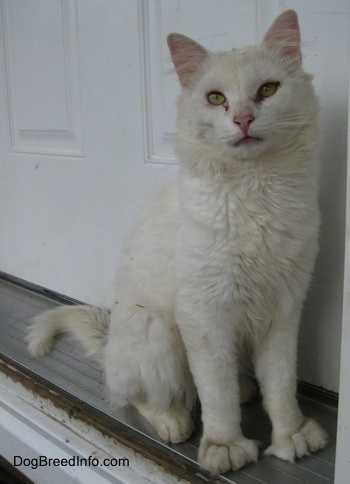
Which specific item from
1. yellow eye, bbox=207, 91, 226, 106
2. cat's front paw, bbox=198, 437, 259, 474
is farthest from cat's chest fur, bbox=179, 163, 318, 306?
cat's front paw, bbox=198, 437, 259, 474

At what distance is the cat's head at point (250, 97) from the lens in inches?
29.6

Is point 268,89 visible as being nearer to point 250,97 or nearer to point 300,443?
point 250,97

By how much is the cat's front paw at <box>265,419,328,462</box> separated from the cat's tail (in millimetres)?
483

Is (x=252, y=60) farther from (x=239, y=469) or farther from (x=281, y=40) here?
(x=239, y=469)

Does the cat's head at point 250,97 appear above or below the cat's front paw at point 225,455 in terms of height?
above

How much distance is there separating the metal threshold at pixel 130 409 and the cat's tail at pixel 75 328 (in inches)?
1.2

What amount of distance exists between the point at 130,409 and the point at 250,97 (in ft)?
2.09

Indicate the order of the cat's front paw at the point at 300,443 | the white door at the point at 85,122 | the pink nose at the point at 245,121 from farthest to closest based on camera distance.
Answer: the white door at the point at 85,122
the cat's front paw at the point at 300,443
the pink nose at the point at 245,121

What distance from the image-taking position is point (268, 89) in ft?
2.54

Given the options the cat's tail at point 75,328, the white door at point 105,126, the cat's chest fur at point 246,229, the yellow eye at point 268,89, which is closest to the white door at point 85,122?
the white door at point 105,126

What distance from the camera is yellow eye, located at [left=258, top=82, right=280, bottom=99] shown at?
2.54ft

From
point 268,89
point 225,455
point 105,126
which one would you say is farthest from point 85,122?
point 225,455

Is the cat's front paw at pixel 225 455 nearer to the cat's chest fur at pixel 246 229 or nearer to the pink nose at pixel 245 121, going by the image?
the cat's chest fur at pixel 246 229

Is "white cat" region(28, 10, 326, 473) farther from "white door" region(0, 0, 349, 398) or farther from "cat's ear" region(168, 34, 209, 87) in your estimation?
"white door" region(0, 0, 349, 398)
